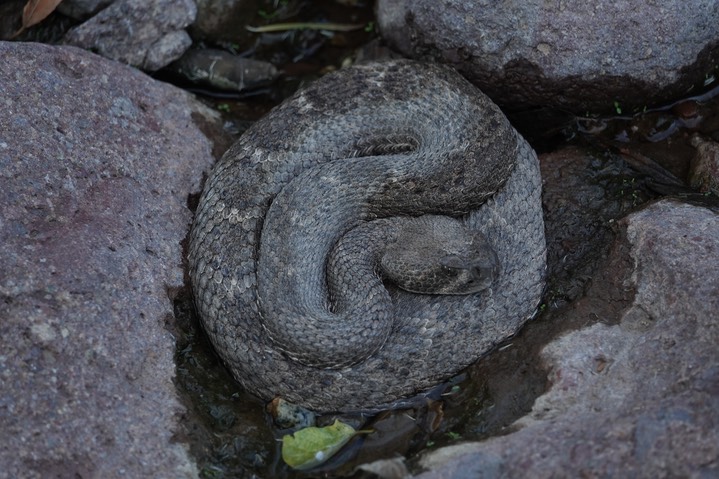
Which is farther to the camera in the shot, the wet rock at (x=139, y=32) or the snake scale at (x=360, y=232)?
the wet rock at (x=139, y=32)

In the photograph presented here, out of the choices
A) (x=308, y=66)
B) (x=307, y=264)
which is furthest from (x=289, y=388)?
(x=308, y=66)

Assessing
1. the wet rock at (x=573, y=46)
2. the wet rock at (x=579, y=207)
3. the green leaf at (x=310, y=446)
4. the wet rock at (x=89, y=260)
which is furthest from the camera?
the wet rock at (x=573, y=46)

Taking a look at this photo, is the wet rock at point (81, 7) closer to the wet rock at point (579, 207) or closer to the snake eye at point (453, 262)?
the snake eye at point (453, 262)

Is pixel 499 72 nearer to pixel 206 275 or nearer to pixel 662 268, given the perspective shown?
pixel 662 268

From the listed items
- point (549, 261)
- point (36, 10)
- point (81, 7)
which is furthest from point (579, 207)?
point (36, 10)

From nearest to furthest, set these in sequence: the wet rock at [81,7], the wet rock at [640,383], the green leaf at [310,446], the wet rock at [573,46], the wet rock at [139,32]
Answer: the wet rock at [640,383]
the green leaf at [310,446]
the wet rock at [573,46]
the wet rock at [139,32]
the wet rock at [81,7]

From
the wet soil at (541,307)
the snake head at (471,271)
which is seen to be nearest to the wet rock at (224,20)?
the wet soil at (541,307)

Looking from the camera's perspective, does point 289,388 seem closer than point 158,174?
Yes
